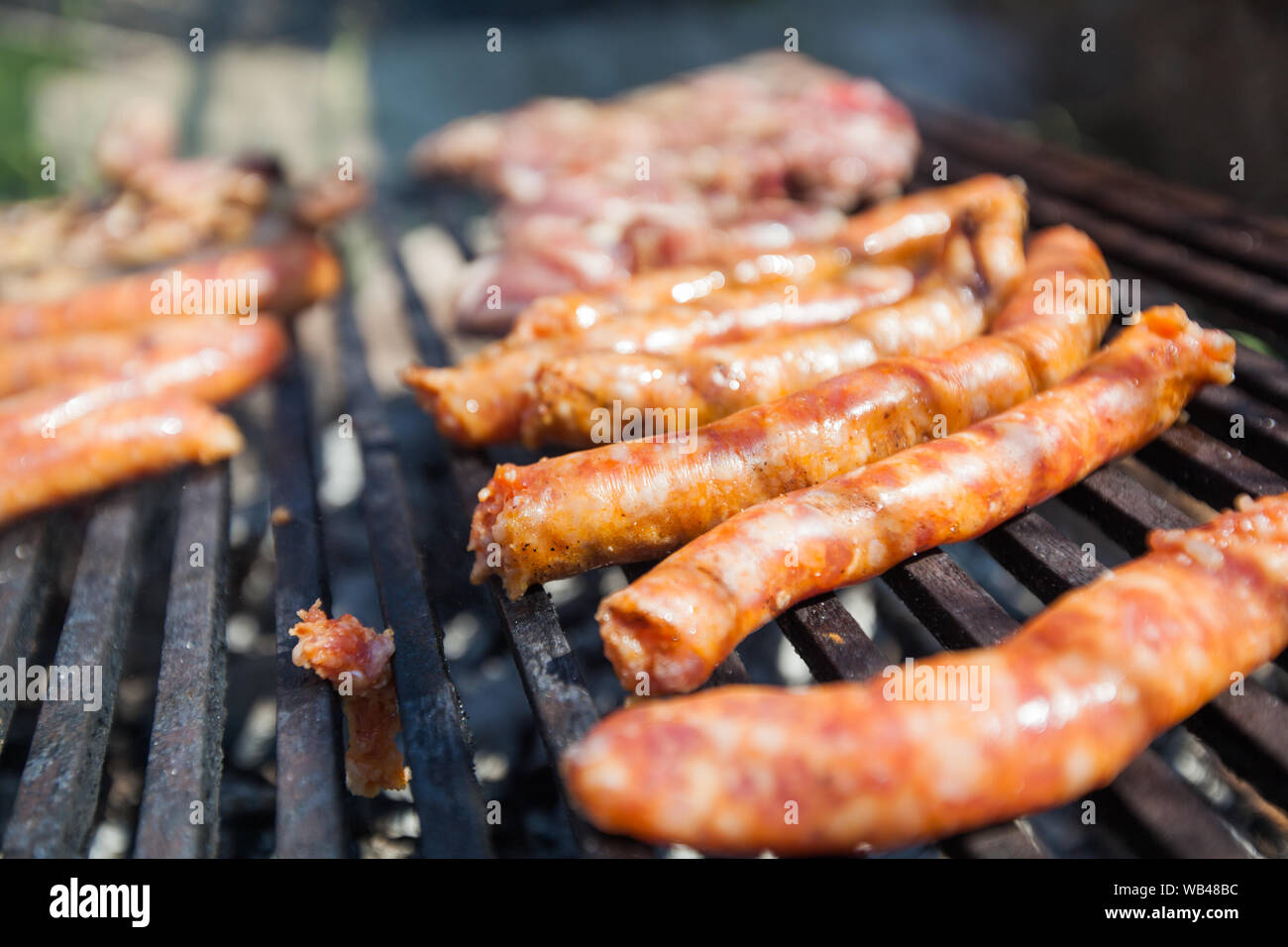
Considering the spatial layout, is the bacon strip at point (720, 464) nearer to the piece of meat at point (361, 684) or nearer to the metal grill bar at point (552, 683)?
the metal grill bar at point (552, 683)

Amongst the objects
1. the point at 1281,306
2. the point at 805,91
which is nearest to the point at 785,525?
the point at 1281,306

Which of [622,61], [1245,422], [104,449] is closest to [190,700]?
[104,449]

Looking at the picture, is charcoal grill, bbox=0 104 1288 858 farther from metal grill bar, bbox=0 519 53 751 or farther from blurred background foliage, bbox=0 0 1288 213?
blurred background foliage, bbox=0 0 1288 213

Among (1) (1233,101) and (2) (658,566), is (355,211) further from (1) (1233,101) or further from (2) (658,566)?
(1) (1233,101)

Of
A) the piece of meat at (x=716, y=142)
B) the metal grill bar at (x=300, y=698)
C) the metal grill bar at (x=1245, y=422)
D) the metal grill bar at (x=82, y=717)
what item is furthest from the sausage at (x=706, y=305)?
the metal grill bar at (x=82, y=717)

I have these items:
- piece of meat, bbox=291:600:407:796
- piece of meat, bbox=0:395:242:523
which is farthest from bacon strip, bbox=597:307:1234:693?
piece of meat, bbox=0:395:242:523
